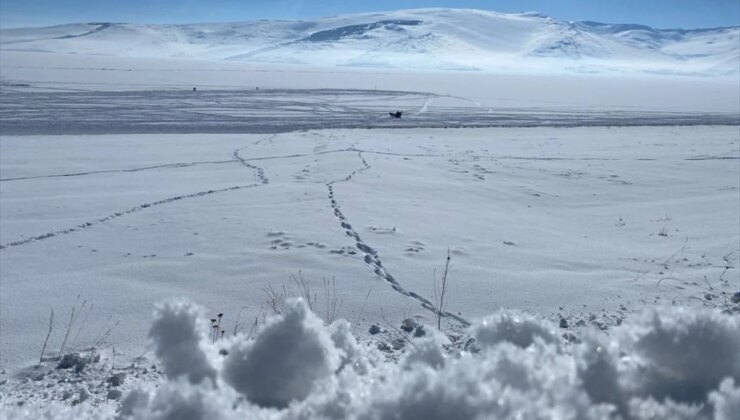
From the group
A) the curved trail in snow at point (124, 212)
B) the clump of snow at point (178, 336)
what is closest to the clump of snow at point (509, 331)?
the clump of snow at point (178, 336)

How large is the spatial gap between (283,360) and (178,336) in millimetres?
268

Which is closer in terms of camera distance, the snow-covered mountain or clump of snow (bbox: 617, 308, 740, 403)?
clump of snow (bbox: 617, 308, 740, 403)

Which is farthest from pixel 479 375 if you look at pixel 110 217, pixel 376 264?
pixel 110 217

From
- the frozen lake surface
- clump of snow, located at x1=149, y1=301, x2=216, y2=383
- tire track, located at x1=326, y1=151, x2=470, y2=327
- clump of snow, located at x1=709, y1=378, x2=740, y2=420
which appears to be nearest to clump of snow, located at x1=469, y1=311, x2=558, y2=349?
clump of snow, located at x1=709, y1=378, x2=740, y2=420

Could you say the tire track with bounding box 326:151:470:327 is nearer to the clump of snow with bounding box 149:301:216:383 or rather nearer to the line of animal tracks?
the line of animal tracks

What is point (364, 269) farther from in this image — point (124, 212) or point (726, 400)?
point (726, 400)

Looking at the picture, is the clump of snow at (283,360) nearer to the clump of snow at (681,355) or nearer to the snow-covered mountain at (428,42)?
the clump of snow at (681,355)

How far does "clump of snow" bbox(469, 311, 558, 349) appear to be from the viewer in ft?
5.10

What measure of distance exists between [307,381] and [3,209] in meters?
8.32

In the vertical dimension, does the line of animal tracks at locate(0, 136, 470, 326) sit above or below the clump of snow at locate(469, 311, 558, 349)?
below

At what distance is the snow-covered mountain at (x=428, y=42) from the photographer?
121 meters

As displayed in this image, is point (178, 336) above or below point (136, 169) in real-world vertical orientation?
above

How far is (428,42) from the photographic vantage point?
13512cm

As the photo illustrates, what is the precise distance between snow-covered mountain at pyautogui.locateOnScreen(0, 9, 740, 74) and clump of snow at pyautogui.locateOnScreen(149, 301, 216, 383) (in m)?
108
